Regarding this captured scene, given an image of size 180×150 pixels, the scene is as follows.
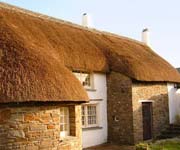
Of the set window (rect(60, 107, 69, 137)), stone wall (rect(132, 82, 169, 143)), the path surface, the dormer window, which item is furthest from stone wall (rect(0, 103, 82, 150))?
stone wall (rect(132, 82, 169, 143))

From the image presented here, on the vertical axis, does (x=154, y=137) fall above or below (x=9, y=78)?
below

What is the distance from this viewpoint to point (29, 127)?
898 cm

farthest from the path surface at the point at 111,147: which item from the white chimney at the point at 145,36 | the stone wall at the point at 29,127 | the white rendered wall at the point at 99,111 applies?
the white chimney at the point at 145,36

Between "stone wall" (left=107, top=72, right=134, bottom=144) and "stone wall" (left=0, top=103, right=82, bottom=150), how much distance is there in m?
6.37

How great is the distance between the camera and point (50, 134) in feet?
31.1

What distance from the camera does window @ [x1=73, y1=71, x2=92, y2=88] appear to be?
1523cm

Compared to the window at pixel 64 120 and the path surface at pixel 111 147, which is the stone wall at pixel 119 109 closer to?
the path surface at pixel 111 147

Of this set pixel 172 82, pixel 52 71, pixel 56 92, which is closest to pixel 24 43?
pixel 52 71

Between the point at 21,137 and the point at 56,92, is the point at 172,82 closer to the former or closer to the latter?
the point at 56,92

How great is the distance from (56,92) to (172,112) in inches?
474

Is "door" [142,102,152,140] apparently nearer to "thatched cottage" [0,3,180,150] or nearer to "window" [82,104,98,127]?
"thatched cottage" [0,3,180,150]

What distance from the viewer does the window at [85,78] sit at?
15.2 m

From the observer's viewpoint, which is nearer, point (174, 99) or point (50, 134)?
point (50, 134)

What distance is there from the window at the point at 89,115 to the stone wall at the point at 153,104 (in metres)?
2.05
